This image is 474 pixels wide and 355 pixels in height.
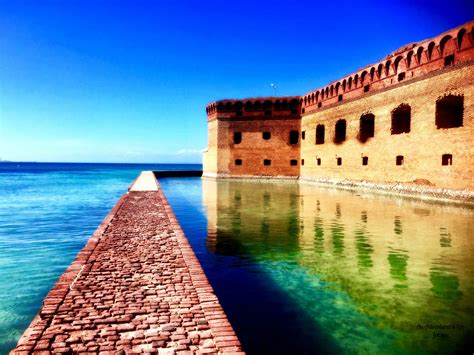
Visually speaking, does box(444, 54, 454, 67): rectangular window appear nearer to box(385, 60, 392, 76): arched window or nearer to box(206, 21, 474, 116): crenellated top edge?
box(206, 21, 474, 116): crenellated top edge

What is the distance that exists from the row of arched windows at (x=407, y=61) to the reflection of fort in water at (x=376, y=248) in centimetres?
680

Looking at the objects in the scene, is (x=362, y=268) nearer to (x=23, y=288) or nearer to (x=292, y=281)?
(x=292, y=281)

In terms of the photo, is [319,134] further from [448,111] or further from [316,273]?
[316,273]

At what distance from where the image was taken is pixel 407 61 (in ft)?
58.2

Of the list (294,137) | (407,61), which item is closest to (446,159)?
(407,61)

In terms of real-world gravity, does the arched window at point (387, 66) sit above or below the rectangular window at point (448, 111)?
above

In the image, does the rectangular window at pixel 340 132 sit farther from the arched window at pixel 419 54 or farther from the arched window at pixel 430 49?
the arched window at pixel 430 49

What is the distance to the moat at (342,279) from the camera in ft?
12.3

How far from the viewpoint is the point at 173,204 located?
14.7m

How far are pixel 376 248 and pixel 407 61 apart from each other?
13694 mm

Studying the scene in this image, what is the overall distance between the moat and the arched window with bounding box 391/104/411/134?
8623 mm

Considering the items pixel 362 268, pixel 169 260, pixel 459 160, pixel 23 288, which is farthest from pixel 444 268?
pixel 459 160

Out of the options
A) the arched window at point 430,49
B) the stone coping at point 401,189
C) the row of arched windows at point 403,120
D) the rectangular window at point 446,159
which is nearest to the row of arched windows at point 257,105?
the row of arched windows at point 403,120

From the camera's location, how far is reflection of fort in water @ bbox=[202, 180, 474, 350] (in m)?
4.68
